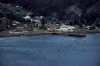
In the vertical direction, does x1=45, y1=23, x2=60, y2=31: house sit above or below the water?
above

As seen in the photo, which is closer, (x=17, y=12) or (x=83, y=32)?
(x=17, y=12)

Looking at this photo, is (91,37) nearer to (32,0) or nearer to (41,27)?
(41,27)

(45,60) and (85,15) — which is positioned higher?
(85,15)

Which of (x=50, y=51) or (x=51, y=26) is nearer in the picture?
(x=50, y=51)

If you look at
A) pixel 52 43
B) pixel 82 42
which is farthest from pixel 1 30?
pixel 82 42

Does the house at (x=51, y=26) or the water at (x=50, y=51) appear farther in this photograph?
the house at (x=51, y=26)

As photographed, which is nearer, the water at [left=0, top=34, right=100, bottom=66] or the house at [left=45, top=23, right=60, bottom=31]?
the water at [left=0, top=34, right=100, bottom=66]

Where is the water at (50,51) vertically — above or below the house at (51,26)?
below

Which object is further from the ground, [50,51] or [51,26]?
[51,26]
